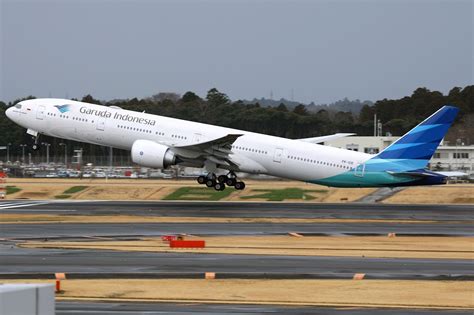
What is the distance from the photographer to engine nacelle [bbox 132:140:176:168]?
51.6 meters

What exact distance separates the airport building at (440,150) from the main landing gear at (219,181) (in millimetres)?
45679

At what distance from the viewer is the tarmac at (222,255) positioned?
77.8ft

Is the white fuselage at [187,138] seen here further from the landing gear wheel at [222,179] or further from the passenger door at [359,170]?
the landing gear wheel at [222,179]

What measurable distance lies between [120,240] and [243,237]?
4815 mm

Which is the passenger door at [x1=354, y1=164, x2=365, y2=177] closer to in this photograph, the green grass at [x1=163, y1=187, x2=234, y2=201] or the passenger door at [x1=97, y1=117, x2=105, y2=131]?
the green grass at [x1=163, y1=187, x2=234, y2=201]

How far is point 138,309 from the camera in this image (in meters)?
18.2

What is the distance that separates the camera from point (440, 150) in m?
109

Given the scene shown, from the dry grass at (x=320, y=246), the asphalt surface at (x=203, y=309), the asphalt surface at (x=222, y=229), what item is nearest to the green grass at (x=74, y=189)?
the asphalt surface at (x=222, y=229)

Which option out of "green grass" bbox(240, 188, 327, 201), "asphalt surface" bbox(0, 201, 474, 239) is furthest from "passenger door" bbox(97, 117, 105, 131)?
"green grass" bbox(240, 188, 327, 201)

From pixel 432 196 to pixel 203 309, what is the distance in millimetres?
45631

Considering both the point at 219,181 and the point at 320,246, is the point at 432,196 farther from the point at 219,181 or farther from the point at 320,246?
the point at 320,246

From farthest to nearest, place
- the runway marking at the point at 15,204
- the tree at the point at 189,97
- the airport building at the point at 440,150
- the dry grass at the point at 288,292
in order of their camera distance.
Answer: the tree at the point at 189,97 < the airport building at the point at 440,150 < the runway marking at the point at 15,204 < the dry grass at the point at 288,292

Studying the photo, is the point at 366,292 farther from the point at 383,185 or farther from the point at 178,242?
the point at 383,185

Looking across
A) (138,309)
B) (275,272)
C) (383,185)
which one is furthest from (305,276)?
(383,185)
